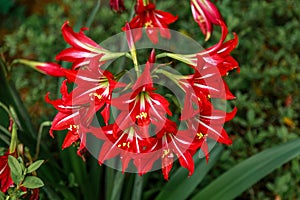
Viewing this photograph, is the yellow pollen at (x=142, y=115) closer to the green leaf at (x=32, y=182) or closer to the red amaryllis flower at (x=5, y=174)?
the green leaf at (x=32, y=182)

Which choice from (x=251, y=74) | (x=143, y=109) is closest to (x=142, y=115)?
(x=143, y=109)

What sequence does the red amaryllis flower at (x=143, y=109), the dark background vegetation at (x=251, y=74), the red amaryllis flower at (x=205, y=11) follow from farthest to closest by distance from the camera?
the dark background vegetation at (x=251, y=74) < the red amaryllis flower at (x=205, y=11) < the red amaryllis flower at (x=143, y=109)

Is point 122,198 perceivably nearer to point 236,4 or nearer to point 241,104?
point 241,104

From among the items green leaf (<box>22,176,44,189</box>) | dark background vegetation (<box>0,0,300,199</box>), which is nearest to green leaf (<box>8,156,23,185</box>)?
green leaf (<box>22,176,44,189</box>)

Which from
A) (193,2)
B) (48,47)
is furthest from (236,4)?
(193,2)

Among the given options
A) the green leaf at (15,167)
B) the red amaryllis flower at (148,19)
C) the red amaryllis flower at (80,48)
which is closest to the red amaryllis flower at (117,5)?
the red amaryllis flower at (148,19)

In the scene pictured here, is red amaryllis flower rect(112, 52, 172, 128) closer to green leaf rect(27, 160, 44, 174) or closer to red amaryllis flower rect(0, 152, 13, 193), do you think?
green leaf rect(27, 160, 44, 174)
